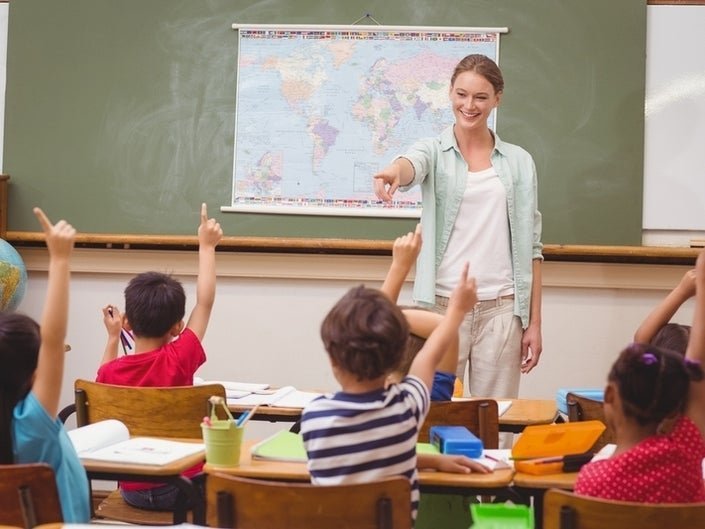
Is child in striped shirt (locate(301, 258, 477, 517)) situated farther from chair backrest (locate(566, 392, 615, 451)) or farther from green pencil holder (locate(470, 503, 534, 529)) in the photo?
chair backrest (locate(566, 392, 615, 451))

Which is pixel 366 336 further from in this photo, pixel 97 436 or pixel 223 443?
pixel 97 436

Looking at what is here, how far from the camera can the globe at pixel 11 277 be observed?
4539 millimetres

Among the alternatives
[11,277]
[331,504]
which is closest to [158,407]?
[331,504]

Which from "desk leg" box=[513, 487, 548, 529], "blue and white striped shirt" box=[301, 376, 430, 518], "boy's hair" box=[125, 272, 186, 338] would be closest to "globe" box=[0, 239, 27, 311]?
"boy's hair" box=[125, 272, 186, 338]

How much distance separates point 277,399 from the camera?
10.8ft

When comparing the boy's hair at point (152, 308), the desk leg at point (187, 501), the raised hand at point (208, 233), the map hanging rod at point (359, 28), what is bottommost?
the desk leg at point (187, 501)

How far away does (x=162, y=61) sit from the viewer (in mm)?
4918

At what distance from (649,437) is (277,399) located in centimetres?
144

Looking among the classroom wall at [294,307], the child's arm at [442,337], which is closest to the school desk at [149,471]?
the child's arm at [442,337]

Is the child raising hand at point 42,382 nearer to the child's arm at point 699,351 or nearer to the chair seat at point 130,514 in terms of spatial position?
the chair seat at point 130,514

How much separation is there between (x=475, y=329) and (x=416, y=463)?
154cm

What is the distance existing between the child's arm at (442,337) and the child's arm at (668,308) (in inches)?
35.5

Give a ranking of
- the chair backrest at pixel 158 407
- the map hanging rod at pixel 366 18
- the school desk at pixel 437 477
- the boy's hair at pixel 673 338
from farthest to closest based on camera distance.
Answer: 1. the map hanging rod at pixel 366 18
2. the boy's hair at pixel 673 338
3. the chair backrest at pixel 158 407
4. the school desk at pixel 437 477

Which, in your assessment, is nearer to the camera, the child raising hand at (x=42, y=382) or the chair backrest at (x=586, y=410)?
the child raising hand at (x=42, y=382)
